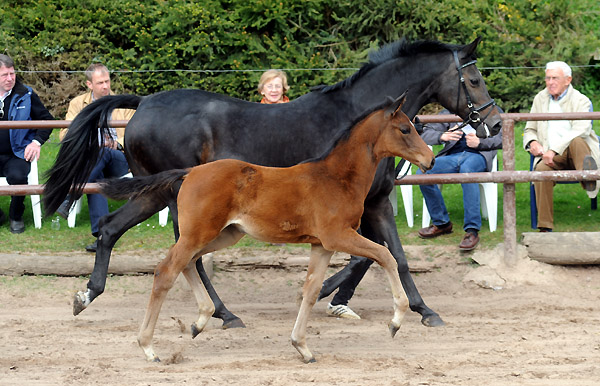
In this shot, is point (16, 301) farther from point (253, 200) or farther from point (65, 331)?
point (253, 200)

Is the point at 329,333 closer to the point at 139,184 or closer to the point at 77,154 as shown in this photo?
the point at 139,184

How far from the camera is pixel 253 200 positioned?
4734 millimetres

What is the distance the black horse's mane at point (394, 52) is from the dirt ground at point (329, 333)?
1.71 m

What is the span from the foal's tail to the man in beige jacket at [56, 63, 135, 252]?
7.79 ft

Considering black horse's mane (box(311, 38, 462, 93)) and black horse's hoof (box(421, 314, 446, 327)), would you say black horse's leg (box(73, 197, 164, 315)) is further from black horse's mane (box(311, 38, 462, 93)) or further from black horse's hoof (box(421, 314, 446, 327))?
black horse's hoof (box(421, 314, 446, 327))

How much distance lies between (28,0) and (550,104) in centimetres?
706

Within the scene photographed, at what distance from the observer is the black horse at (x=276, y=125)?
5809mm

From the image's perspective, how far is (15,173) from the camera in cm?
771

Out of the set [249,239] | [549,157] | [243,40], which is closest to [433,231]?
[549,157]

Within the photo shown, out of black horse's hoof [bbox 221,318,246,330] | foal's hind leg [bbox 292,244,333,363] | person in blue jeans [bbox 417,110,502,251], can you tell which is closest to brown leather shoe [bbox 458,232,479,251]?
person in blue jeans [bbox 417,110,502,251]

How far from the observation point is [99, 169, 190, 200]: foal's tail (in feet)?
16.0

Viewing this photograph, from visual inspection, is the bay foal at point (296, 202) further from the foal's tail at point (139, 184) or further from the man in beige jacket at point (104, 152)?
the man in beige jacket at point (104, 152)

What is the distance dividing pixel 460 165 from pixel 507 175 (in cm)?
76

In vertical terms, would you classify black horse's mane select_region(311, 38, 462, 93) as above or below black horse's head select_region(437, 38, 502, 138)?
above
